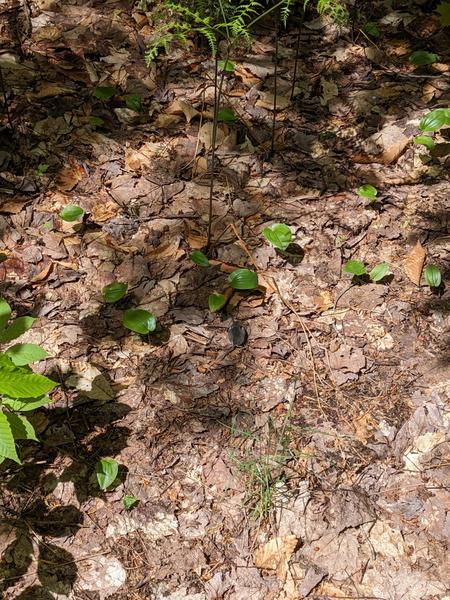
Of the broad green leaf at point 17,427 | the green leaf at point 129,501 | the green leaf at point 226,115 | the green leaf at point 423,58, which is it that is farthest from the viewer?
the green leaf at point 423,58

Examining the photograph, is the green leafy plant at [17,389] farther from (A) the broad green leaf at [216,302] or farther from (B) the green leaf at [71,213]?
(B) the green leaf at [71,213]

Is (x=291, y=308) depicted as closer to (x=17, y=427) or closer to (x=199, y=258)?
(x=199, y=258)

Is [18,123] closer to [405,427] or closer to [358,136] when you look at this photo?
[358,136]

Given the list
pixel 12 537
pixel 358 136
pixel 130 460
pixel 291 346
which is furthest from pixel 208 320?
pixel 358 136

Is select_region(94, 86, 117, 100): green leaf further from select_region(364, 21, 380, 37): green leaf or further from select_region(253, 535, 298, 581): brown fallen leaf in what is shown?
select_region(253, 535, 298, 581): brown fallen leaf

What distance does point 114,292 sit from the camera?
8.63ft

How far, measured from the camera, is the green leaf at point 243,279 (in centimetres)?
263

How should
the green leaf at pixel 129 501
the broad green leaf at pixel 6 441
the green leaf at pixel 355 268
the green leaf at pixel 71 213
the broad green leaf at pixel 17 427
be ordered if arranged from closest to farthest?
the broad green leaf at pixel 6 441 → the broad green leaf at pixel 17 427 → the green leaf at pixel 129 501 → the green leaf at pixel 355 268 → the green leaf at pixel 71 213

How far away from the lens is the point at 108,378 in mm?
2418

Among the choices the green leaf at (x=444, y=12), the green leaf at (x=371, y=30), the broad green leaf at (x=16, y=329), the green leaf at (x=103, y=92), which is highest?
the green leaf at (x=444, y=12)

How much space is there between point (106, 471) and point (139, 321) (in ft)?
2.11

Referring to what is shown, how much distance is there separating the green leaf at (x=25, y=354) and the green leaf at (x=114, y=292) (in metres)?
0.65

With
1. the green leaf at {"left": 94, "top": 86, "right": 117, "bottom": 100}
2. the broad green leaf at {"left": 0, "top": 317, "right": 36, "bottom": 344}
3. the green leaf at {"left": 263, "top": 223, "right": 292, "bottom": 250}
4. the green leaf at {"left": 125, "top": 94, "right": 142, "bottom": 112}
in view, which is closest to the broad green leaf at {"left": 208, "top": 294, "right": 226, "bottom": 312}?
the green leaf at {"left": 263, "top": 223, "right": 292, "bottom": 250}

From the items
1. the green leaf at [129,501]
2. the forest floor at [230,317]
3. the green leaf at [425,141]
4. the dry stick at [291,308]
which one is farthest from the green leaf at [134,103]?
the green leaf at [129,501]
